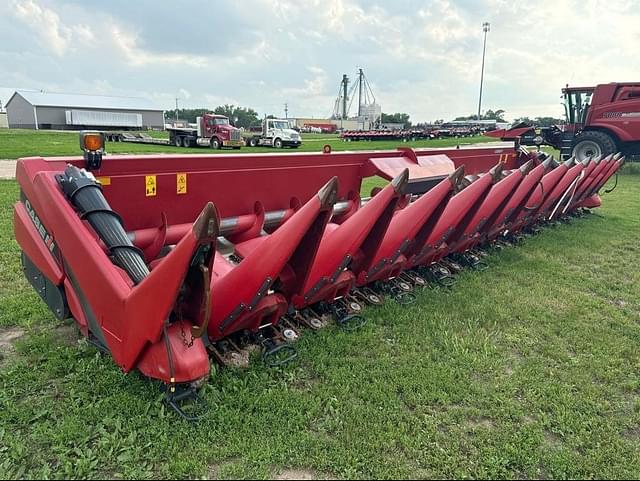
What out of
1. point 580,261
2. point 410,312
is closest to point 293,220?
point 410,312

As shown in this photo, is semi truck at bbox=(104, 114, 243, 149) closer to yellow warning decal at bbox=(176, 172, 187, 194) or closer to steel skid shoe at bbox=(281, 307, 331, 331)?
yellow warning decal at bbox=(176, 172, 187, 194)

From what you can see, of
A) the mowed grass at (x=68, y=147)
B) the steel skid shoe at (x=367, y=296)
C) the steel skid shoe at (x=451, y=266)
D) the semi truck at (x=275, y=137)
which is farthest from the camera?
the semi truck at (x=275, y=137)

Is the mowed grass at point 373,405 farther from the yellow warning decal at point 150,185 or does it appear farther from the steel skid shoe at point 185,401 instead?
the yellow warning decal at point 150,185

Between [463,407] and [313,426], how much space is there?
0.73 meters

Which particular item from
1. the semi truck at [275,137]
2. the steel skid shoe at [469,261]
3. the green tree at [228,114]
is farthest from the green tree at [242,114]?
the steel skid shoe at [469,261]

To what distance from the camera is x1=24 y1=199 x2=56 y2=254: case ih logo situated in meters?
2.39

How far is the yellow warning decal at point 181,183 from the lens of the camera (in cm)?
297

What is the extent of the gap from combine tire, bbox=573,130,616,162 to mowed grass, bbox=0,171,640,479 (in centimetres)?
1189

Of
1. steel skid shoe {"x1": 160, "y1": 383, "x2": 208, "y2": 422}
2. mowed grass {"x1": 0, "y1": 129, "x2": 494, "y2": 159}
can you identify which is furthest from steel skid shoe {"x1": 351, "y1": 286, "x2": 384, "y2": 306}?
mowed grass {"x1": 0, "y1": 129, "x2": 494, "y2": 159}

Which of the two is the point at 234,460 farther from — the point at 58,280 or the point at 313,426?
the point at 58,280

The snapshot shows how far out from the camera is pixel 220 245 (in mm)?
3186

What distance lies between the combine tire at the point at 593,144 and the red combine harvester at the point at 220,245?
36.7 ft

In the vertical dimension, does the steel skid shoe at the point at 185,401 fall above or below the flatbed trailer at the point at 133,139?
below

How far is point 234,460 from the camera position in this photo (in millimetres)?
1881
